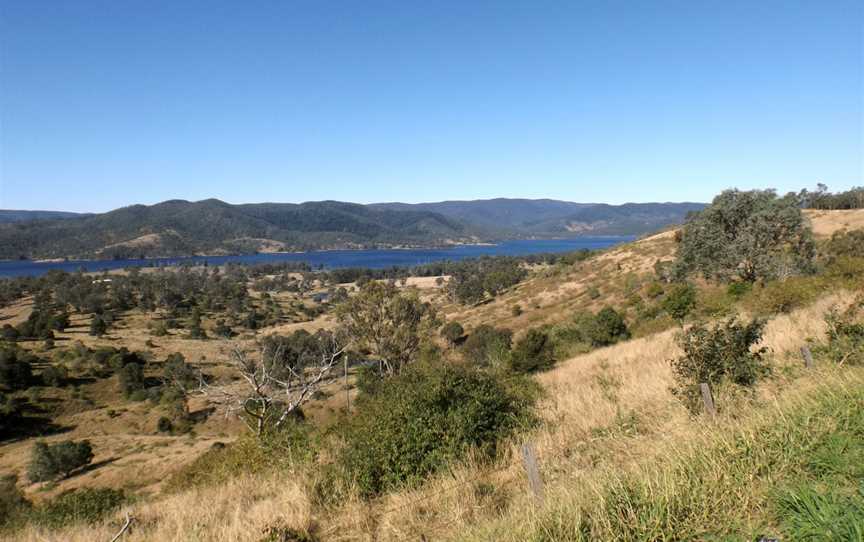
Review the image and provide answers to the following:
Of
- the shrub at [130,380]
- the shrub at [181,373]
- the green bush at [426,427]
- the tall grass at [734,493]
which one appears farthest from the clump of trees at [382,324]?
the tall grass at [734,493]

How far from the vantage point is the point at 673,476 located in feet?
12.5

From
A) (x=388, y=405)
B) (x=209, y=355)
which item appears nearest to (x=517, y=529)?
(x=388, y=405)

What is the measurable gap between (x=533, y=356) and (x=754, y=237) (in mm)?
13665

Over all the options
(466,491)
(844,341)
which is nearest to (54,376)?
(466,491)

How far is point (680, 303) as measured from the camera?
80.3 ft

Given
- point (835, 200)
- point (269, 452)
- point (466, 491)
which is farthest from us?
point (835, 200)

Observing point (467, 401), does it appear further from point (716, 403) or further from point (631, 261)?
point (631, 261)

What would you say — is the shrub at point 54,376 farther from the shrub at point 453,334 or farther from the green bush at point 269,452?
the green bush at point 269,452

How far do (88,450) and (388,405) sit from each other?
3749cm

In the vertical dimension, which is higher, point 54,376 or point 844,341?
point 844,341

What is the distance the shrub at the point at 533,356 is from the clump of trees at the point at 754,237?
10782 mm

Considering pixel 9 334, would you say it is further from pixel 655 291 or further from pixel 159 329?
pixel 655 291

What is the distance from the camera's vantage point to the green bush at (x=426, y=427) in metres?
6.30

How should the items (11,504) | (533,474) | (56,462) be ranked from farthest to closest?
(56,462) < (11,504) < (533,474)
